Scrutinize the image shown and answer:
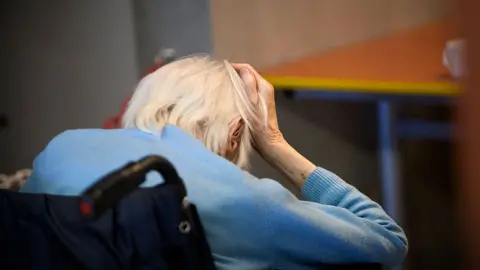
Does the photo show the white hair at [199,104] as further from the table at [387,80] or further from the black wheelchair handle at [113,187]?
the table at [387,80]

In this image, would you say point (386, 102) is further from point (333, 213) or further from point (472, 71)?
point (472, 71)

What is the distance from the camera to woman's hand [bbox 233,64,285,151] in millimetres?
1130

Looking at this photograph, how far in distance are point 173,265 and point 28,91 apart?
4.99 ft

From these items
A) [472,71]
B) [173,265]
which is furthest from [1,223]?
[472,71]

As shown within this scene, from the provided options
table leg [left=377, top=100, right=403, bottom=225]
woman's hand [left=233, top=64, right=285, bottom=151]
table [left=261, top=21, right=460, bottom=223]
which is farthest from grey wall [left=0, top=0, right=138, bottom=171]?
woman's hand [left=233, top=64, right=285, bottom=151]

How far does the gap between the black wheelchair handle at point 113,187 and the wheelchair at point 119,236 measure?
2.7 inches

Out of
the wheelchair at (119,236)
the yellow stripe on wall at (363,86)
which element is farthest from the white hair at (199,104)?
the yellow stripe on wall at (363,86)

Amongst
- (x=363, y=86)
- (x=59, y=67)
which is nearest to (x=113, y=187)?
(x=363, y=86)

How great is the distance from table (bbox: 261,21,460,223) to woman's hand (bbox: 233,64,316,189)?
0.49 m

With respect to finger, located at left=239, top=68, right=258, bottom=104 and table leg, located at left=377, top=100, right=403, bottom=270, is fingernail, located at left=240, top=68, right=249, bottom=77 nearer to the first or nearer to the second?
finger, located at left=239, top=68, right=258, bottom=104

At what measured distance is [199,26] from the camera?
5.83 ft

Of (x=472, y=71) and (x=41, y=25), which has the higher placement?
(x=472, y=71)

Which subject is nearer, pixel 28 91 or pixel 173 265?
pixel 173 265

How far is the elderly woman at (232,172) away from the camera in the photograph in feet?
2.70
